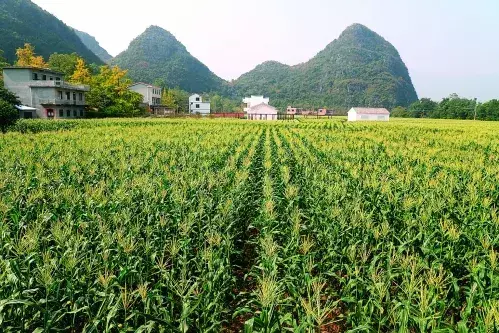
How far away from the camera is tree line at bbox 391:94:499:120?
284 ft

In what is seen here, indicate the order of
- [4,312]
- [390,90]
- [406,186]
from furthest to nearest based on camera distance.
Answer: [390,90] < [406,186] < [4,312]

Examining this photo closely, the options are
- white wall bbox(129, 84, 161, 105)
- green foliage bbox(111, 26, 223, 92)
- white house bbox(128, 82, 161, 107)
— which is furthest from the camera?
green foliage bbox(111, 26, 223, 92)

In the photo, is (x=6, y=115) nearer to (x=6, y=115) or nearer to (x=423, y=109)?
(x=6, y=115)

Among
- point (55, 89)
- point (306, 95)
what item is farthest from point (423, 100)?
point (55, 89)

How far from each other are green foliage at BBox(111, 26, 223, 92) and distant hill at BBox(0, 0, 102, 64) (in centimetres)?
3278

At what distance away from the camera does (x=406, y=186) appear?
405 inches

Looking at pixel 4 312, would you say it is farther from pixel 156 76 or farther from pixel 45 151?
pixel 156 76

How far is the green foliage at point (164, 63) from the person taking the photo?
150 m

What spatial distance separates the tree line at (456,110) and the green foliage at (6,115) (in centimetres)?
9151

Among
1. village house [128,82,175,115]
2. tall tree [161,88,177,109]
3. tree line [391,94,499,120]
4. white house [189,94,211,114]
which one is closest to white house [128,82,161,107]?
village house [128,82,175,115]

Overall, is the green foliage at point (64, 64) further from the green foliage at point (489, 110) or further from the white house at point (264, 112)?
the green foliage at point (489, 110)

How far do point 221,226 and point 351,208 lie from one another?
2839mm

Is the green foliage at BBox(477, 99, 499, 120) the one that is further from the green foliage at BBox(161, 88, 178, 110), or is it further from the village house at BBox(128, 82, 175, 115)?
the green foliage at BBox(161, 88, 178, 110)

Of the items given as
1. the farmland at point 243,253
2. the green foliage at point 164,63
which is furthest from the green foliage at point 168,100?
the farmland at point 243,253
